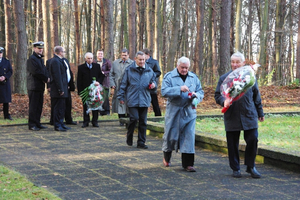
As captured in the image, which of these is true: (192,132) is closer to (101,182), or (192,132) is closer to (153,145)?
(101,182)

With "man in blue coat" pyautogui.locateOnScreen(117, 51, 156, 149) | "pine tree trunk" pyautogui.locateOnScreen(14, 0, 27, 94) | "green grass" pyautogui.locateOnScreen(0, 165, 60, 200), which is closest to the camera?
"green grass" pyautogui.locateOnScreen(0, 165, 60, 200)

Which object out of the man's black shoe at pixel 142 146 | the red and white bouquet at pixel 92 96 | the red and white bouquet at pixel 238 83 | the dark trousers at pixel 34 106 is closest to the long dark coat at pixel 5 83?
the dark trousers at pixel 34 106

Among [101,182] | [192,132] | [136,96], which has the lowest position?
[101,182]

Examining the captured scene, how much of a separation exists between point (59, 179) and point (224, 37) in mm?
16667

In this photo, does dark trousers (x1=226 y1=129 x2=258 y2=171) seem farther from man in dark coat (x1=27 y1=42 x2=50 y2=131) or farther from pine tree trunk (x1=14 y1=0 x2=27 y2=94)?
pine tree trunk (x1=14 y1=0 x2=27 y2=94)

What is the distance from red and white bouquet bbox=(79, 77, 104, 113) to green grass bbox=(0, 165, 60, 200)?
5934mm

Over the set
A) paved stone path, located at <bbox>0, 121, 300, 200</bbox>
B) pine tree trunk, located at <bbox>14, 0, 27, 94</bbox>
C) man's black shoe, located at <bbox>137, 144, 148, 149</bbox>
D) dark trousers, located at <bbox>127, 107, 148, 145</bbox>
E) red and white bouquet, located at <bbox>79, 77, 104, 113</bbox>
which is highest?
pine tree trunk, located at <bbox>14, 0, 27, 94</bbox>

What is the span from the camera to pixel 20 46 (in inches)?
765

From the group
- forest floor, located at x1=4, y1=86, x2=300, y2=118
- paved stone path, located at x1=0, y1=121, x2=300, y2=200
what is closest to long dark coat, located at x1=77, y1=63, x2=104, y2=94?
paved stone path, located at x1=0, y1=121, x2=300, y2=200

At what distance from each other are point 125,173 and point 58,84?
5472mm

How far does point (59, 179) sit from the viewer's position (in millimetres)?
6812

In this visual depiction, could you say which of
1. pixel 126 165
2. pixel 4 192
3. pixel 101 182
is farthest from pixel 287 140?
pixel 4 192

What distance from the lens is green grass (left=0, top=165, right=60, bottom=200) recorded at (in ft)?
18.4

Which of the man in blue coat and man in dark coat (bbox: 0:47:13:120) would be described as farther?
man in dark coat (bbox: 0:47:13:120)
